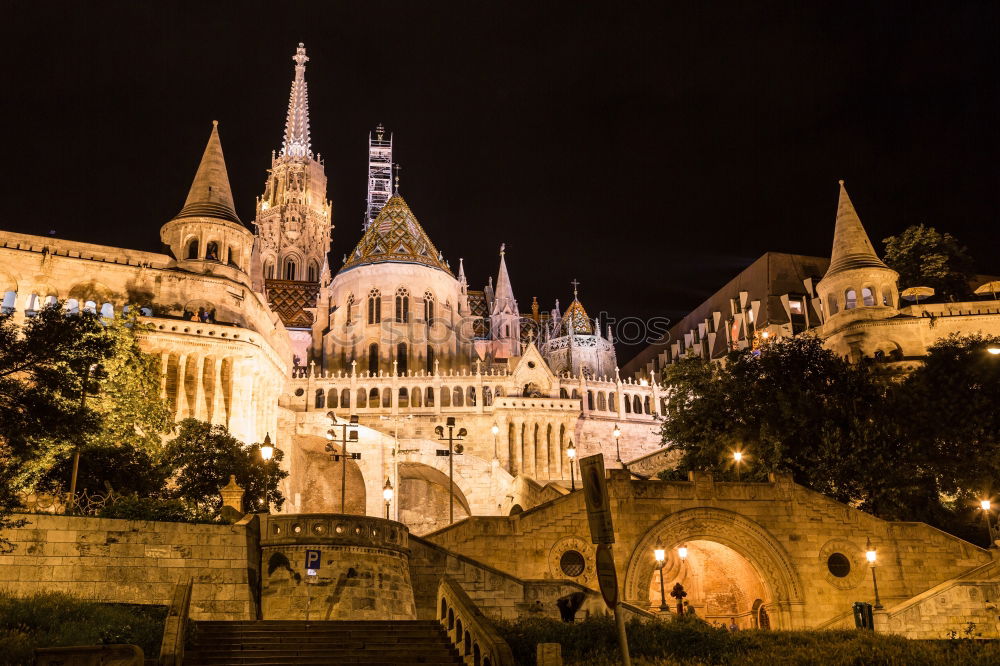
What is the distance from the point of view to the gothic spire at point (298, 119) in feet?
362

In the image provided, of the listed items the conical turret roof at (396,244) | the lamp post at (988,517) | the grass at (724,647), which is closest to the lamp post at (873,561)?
the lamp post at (988,517)

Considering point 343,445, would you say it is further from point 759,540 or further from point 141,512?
point 759,540

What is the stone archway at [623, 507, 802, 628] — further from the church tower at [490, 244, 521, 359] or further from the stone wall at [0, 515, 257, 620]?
the church tower at [490, 244, 521, 359]

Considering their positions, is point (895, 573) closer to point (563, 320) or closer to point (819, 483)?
point (819, 483)

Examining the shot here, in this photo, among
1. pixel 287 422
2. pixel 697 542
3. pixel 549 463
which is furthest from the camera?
pixel 549 463

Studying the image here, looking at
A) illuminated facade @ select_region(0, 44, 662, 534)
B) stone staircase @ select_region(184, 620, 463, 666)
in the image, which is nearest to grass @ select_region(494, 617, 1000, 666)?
stone staircase @ select_region(184, 620, 463, 666)

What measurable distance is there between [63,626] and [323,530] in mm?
7976

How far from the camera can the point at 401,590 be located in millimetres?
23719

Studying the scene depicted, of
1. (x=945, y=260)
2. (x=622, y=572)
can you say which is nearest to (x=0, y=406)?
(x=622, y=572)

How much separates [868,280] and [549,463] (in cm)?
2193

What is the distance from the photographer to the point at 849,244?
54.0 meters

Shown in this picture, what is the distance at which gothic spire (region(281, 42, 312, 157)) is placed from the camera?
110m

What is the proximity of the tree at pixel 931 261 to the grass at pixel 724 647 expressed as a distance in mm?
44687

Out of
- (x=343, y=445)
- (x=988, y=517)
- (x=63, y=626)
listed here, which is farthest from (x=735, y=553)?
(x=63, y=626)
